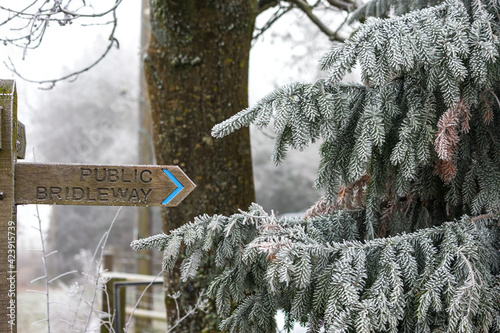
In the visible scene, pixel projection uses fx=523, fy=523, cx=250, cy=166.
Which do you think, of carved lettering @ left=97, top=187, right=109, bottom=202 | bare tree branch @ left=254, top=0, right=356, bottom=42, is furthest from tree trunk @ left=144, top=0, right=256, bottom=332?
carved lettering @ left=97, top=187, right=109, bottom=202

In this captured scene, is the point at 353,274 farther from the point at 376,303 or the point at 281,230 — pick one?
the point at 281,230

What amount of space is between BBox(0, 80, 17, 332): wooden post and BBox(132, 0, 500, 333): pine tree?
464 millimetres

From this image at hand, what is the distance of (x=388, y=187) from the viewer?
202 cm

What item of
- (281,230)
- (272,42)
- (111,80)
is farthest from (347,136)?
(111,80)

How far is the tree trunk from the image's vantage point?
3.03 meters

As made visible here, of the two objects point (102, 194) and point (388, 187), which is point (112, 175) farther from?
point (388, 187)

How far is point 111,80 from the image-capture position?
20.1 metres

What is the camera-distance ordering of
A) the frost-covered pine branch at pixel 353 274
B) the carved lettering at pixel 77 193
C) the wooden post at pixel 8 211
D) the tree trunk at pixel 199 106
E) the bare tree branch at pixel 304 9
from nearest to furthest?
the frost-covered pine branch at pixel 353 274 → the wooden post at pixel 8 211 → the carved lettering at pixel 77 193 → the tree trunk at pixel 199 106 → the bare tree branch at pixel 304 9

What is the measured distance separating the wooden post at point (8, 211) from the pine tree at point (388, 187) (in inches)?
18.3

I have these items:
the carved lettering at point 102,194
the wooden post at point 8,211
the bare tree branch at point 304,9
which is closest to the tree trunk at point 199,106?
the bare tree branch at point 304,9

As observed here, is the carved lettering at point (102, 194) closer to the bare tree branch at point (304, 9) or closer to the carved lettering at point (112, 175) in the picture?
the carved lettering at point (112, 175)

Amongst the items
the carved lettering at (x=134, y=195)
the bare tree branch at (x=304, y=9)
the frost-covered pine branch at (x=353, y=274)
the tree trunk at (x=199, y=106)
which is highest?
the bare tree branch at (x=304, y=9)

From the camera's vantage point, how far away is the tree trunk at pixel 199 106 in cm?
303

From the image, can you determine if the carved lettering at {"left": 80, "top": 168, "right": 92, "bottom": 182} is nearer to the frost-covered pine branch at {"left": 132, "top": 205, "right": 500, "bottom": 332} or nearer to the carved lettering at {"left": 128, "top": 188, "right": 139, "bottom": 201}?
the carved lettering at {"left": 128, "top": 188, "right": 139, "bottom": 201}
